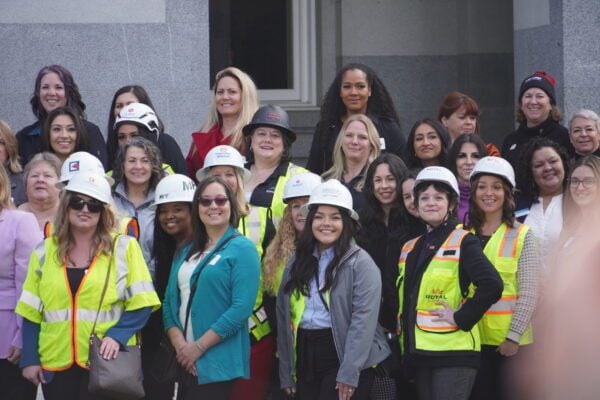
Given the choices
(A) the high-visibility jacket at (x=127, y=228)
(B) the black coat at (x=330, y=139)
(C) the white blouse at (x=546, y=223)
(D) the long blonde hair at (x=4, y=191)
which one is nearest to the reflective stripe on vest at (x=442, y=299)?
(C) the white blouse at (x=546, y=223)

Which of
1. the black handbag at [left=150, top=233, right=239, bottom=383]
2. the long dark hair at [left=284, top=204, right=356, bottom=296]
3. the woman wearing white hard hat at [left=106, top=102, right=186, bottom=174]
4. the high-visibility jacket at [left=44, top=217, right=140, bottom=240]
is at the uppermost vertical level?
the woman wearing white hard hat at [left=106, top=102, right=186, bottom=174]

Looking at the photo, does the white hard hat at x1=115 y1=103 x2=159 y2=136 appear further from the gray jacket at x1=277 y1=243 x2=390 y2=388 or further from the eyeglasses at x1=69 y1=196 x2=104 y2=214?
the gray jacket at x1=277 y1=243 x2=390 y2=388

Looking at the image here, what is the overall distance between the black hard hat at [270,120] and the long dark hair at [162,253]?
1054 millimetres

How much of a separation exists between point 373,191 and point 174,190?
55.5 inches

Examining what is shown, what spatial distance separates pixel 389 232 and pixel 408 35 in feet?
17.9

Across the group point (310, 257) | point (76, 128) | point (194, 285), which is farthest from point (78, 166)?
point (310, 257)

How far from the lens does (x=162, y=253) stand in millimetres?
8656

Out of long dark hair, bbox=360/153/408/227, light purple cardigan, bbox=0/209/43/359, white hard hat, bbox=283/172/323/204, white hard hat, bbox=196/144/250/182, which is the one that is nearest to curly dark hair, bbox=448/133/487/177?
long dark hair, bbox=360/153/408/227

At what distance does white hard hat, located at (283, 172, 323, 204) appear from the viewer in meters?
8.66

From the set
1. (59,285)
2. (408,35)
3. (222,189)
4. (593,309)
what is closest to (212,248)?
(222,189)

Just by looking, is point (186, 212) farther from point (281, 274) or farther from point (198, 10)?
point (198, 10)

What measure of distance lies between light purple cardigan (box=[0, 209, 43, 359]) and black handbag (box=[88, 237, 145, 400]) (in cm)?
76

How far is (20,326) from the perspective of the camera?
27.3 ft

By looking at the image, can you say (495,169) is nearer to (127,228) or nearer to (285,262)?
(285,262)
